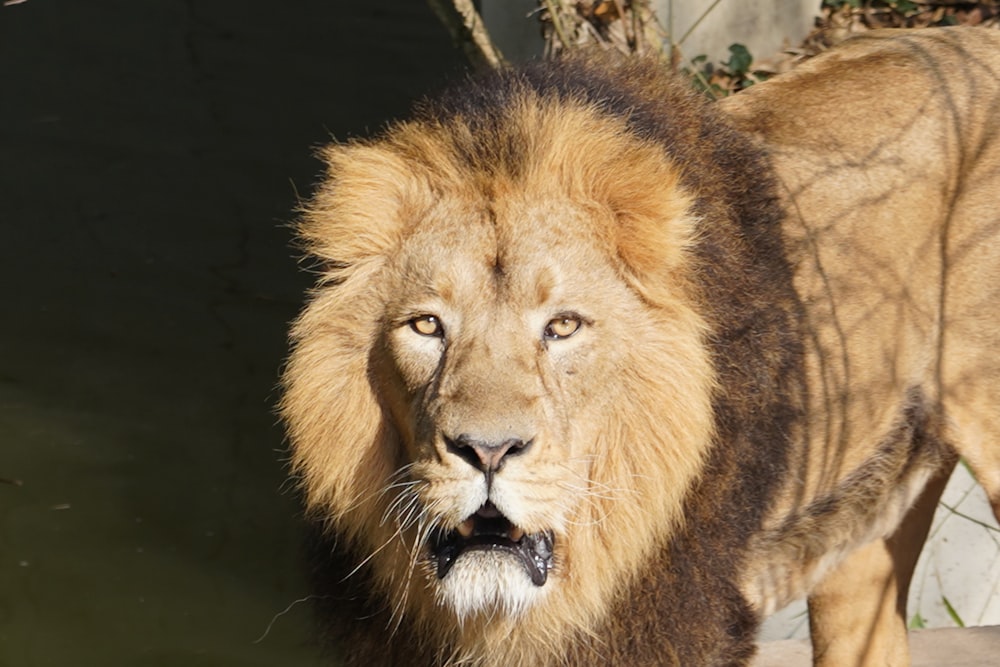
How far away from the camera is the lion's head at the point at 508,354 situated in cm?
299

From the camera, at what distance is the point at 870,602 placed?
4.78m

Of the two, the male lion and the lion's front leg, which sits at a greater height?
the male lion

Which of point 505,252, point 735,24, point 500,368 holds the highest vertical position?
point 735,24

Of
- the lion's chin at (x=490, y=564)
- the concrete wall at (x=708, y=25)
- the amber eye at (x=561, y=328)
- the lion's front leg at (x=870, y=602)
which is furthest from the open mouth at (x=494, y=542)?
the concrete wall at (x=708, y=25)

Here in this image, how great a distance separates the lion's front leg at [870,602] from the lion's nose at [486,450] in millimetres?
2283

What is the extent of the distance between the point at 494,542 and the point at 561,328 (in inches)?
19.6

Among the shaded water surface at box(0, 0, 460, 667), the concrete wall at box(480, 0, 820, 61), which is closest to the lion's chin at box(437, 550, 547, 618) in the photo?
the concrete wall at box(480, 0, 820, 61)

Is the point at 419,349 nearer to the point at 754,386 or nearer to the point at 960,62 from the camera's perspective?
the point at 754,386

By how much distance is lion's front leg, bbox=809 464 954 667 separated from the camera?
4.72m

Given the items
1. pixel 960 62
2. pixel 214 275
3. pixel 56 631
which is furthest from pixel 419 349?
pixel 214 275

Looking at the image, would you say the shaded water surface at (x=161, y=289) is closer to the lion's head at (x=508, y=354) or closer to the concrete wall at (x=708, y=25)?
the concrete wall at (x=708, y=25)

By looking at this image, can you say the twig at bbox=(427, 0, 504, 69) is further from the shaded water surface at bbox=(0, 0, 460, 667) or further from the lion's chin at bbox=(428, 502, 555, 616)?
the lion's chin at bbox=(428, 502, 555, 616)

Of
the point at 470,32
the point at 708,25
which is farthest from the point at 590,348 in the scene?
the point at 708,25

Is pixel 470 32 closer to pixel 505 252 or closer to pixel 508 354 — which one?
pixel 505 252
